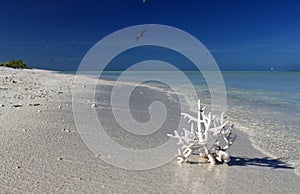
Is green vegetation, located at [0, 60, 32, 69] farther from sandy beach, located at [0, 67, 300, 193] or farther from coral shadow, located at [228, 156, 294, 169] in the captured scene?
coral shadow, located at [228, 156, 294, 169]

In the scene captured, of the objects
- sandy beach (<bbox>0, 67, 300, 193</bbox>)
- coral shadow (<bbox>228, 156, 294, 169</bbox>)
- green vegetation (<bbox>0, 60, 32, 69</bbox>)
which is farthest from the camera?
green vegetation (<bbox>0, 60, 32, 69</bbox>)

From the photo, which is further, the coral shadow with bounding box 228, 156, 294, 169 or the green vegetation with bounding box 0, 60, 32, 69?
the green vegetation with bounding box 0, 60, 32, 69

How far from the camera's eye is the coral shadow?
A: 4.16 meters

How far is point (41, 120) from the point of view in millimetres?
5578

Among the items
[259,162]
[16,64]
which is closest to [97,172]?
[259,162]

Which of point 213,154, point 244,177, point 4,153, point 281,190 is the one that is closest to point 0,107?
point 4,153

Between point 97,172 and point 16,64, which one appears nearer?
point 97,172

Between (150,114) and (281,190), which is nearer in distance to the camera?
(281,190)

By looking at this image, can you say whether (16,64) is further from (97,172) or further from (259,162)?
(259,162)

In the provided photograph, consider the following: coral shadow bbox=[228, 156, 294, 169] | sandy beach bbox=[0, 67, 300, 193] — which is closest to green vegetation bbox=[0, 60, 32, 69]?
sandy beach bbox=[0, 67, 300, 193]

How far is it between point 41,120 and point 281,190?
14.7 ft

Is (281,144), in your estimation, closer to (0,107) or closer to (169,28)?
(169,28)

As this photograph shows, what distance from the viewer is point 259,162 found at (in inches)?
171

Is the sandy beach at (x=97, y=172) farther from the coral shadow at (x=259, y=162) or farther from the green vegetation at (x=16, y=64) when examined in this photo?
the green vegetation at (x=16, y=64)
